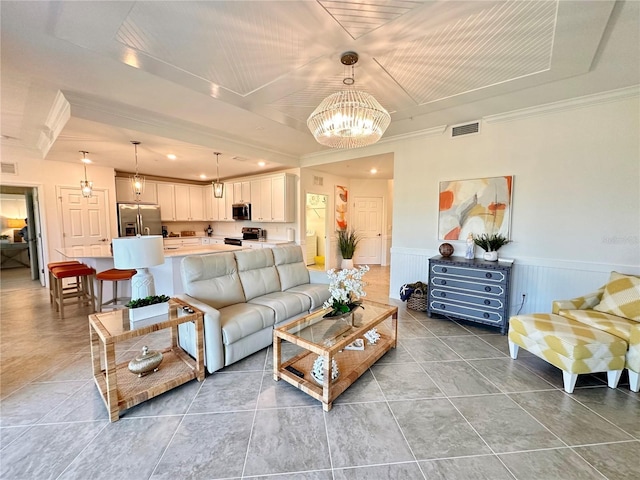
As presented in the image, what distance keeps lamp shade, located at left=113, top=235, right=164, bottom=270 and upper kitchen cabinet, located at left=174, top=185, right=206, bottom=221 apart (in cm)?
543

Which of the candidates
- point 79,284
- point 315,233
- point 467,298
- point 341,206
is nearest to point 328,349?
point 467,298

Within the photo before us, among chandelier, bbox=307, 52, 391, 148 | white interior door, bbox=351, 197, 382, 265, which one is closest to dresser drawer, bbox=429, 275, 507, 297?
chandelier, bbox=307, 52, 391, 148

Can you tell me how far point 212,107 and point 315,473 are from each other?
3551mm

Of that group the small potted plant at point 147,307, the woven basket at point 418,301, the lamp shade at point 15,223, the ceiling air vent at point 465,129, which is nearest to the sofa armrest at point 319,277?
the woven basket at point 418,301

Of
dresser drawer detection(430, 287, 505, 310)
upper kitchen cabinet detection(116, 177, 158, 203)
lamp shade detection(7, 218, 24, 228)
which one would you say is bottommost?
dresser drawer detection(430, 287, 505, 310)

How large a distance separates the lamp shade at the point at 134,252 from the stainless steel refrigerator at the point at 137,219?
13.7 ft

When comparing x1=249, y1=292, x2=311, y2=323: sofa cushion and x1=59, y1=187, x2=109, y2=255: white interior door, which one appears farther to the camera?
x1=59, y1=187, x2=109, y2=255: white interior door

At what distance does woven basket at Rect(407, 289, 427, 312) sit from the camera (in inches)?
151

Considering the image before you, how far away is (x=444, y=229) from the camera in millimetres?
3881

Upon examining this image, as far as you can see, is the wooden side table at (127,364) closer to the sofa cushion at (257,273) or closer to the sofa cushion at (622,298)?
the sofa cushion at (257,273)

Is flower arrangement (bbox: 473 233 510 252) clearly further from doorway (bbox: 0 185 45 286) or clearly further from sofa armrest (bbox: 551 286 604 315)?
doorway (bbox: 0 185 45 286)

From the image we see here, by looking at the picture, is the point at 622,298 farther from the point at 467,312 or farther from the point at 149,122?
the point at 149,122

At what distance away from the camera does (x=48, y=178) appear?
194 inches

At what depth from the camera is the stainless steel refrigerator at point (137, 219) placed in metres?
5.73
